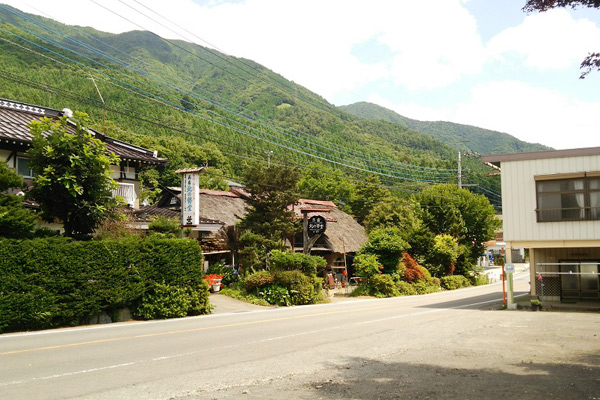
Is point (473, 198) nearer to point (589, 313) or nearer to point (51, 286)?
point (589, 313)

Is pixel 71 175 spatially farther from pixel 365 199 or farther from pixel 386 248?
pixel 365 199

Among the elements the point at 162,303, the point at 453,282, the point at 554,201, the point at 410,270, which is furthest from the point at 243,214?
the point at 554,201

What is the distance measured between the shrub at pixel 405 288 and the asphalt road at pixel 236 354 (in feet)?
48.0

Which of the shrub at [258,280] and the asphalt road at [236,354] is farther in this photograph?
the shrub at [258,280]

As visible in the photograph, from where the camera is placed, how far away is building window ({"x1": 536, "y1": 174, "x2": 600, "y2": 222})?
21953 millimetres

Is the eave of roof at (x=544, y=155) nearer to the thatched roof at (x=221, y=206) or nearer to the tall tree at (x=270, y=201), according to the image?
the tall tree at (x=270, y=201)

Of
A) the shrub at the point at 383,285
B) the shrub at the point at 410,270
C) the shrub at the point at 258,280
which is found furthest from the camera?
the shrub at the point at 410,270

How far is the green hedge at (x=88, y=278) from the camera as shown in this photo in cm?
1520

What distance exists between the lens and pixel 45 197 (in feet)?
58.4

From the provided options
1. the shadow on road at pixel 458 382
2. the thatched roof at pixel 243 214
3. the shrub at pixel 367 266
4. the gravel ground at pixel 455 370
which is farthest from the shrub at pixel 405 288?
the shadow on road at pixel 458 382

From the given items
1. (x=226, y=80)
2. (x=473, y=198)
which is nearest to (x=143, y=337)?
(x=473, y=198)

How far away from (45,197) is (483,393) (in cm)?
1570

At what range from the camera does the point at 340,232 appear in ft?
142

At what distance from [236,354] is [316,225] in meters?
20.6
